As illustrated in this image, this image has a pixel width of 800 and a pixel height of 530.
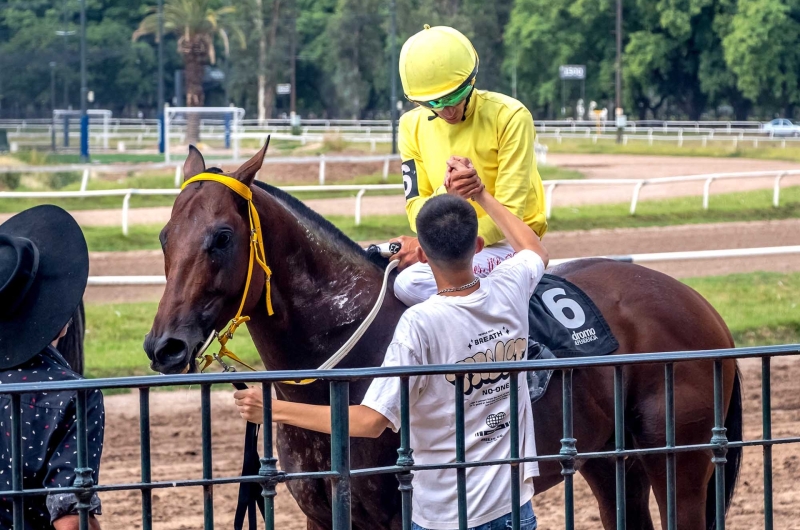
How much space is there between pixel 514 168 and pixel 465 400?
1.22 meters

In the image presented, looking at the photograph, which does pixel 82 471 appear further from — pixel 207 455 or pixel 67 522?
pixel 67 522

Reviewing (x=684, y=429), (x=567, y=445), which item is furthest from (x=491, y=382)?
(x=684, y=429)

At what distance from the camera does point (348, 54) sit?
210 feet

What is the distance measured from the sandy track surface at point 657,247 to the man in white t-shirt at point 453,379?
976cm

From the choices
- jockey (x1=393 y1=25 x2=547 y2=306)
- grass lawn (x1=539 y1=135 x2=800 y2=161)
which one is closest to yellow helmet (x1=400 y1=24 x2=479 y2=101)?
jockey (x1=393 y1=25 x2=547 y2=306)

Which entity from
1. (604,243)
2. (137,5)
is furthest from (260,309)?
(137,5)

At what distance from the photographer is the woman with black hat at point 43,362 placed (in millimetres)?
2730

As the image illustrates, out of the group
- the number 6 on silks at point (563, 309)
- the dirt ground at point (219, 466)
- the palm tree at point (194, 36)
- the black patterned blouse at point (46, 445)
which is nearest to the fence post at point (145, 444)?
the black patterned blouse at point (46, 445)

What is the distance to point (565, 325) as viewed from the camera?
4.09 metres

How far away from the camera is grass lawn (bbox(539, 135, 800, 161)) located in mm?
33438

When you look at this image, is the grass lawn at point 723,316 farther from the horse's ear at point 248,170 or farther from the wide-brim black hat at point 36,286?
the wide-brim black hat at point 36,286

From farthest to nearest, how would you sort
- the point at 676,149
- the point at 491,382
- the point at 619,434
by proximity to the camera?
A: the point at 676,149 → the point at 491,382 → the point at 619,434

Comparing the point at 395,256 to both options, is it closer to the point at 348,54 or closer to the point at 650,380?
the point at 650,380

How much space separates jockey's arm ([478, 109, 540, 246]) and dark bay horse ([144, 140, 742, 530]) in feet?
1.57
